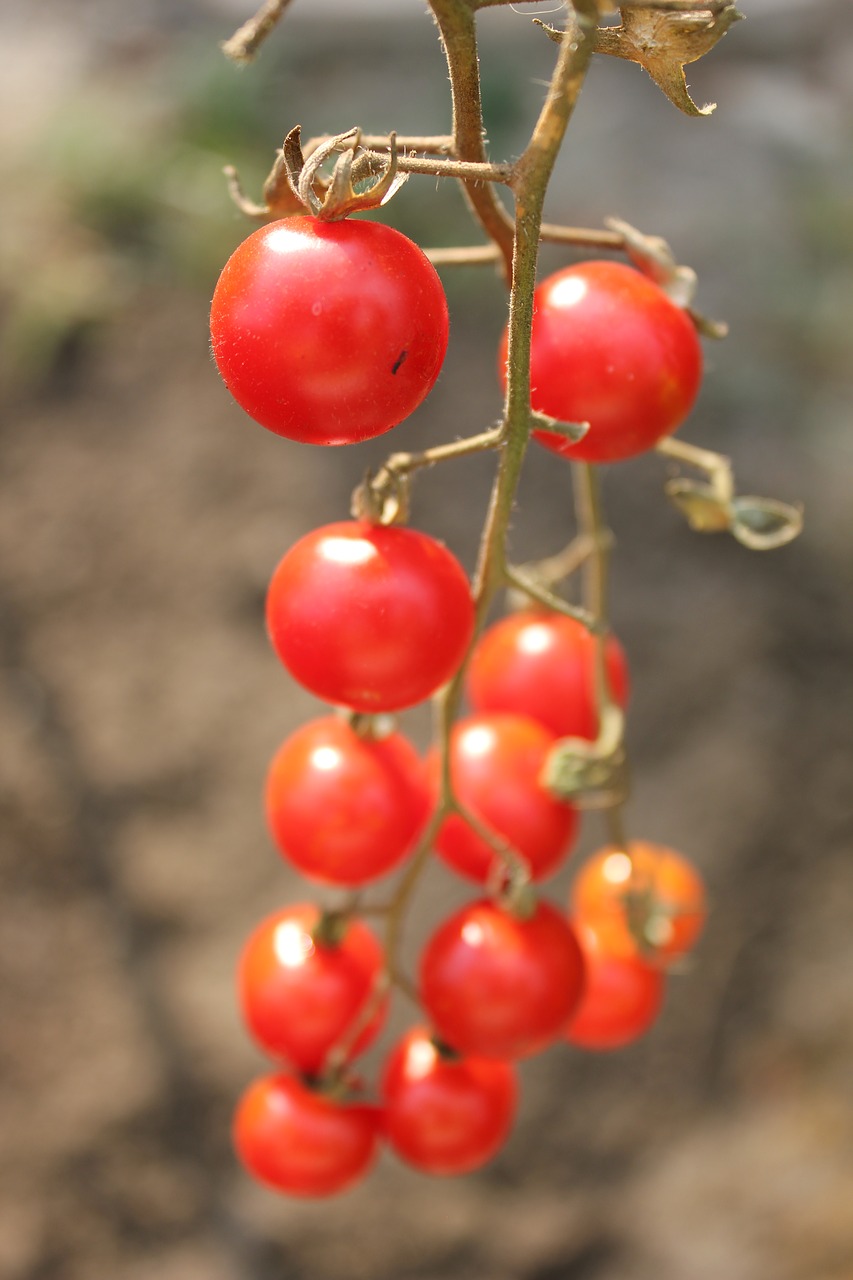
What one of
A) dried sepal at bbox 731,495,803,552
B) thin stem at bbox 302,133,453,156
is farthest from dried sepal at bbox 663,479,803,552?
thin stem at bbox 302,133,453,156

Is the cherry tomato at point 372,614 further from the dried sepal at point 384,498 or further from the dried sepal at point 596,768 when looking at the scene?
the dried sepal at point 596,768

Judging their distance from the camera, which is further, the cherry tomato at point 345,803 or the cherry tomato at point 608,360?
the cherry tomato at point 345,803

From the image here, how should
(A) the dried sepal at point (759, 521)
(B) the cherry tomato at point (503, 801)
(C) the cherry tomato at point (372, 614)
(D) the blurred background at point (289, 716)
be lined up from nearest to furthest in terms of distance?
(C) the cherry tomato at point (372, 614) < (A) the dried sepal at point (759, 521) < (B) the cherry tomato at point (503, 801) < (D) the blurred background at point (289, 716)

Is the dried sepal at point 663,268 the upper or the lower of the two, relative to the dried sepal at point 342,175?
lower

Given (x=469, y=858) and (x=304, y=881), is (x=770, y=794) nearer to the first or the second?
(x=304, y=881)

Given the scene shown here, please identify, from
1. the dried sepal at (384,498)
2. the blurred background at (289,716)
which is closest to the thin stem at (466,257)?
the dried sepal at (384,498)

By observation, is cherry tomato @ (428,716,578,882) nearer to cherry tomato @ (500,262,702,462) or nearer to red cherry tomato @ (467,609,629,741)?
red cherry tomato @ (467,609,629,741)

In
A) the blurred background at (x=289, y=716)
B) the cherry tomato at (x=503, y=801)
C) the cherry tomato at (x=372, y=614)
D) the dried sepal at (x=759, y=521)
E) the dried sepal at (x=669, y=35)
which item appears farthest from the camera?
the blurred background at (x=289, y=716)
